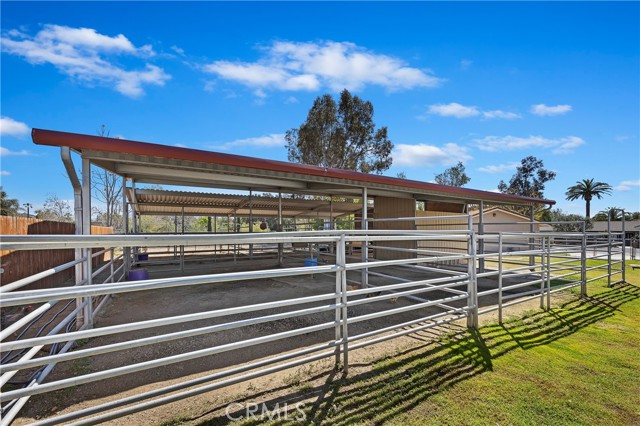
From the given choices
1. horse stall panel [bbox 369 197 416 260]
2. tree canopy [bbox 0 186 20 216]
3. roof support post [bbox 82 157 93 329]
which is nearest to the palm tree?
horse stall panel [bbox 369 197 416 260]

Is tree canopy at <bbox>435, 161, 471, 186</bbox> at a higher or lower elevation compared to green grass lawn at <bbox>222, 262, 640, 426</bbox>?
higher

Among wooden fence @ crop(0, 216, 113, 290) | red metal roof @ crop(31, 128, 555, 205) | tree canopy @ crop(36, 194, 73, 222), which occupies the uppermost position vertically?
red metal roof @ crop(31, 128, 555, 205)

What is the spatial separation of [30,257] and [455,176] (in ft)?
134

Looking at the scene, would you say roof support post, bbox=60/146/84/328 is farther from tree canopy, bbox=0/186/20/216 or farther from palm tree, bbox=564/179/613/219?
palm tree, bbox=564/179/613/219

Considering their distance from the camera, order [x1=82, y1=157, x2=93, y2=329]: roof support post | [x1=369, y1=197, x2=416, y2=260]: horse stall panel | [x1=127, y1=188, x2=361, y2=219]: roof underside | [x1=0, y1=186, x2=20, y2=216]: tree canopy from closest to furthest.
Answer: [x1=82, y1=157, x2=93, y2=329]: roof support post, [x1=127, y1=188, x2=361, y2=219]: roof underside, [x1=369, y1=197, x2=416, y2=260]: horse stall panel, [x1=0, y1=186, x2=20, y2=216]: tree canopy

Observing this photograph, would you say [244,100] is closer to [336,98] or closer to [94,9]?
[336,98]

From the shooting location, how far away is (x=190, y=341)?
3.59m

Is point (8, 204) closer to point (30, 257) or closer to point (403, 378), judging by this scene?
point (30, 257)

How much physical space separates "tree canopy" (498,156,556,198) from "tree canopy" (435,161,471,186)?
7.00 m

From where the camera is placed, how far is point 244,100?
18953mm

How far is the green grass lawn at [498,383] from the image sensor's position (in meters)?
2.27

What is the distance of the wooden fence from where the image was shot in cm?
595

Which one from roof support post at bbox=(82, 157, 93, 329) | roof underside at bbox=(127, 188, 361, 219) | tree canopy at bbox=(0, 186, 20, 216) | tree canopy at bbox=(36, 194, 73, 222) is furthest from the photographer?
tree canopy at bbox=(36, 194, 73, 222)

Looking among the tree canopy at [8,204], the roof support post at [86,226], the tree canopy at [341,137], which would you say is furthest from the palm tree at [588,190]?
the tree canopy at [8,204]
